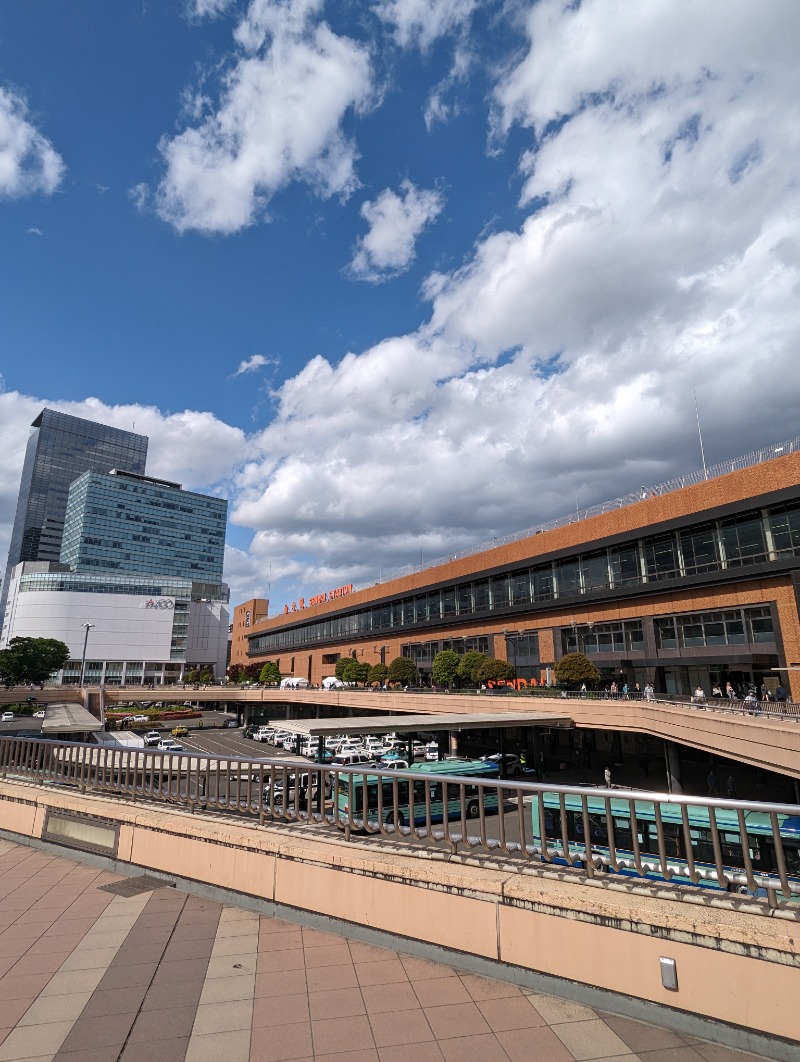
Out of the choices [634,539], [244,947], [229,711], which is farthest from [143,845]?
[229,711]

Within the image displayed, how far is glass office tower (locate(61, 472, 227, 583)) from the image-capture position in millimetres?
141625

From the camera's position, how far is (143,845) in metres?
6.24

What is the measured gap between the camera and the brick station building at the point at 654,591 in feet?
95.7

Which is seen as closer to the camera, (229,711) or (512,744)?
(512,744)


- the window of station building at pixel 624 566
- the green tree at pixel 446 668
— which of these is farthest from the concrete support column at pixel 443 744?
the window of station building at pixel 624 566

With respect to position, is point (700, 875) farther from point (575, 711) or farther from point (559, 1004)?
point (575, 711)

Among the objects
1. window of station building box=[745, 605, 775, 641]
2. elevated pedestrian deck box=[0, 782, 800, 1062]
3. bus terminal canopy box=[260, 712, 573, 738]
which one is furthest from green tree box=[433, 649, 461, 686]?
elevated pedestrian deck box=[0, 782, 800, 1062]

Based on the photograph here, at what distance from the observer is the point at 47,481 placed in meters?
185

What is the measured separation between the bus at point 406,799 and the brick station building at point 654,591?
2880 centimetres

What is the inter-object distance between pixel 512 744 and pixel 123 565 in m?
129

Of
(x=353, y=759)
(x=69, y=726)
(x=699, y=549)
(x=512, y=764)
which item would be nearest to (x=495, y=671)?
(x=512, y=764)

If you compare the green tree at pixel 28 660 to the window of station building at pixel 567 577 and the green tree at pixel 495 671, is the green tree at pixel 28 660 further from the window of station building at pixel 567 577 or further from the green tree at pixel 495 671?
the window of station building at pixel 567 577

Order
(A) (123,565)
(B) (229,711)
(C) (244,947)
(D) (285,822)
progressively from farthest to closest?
(A) (123,565), (B) (229,711), (D) (285,822), (C) (244,947)

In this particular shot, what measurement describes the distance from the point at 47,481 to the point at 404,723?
19771 centimetres
